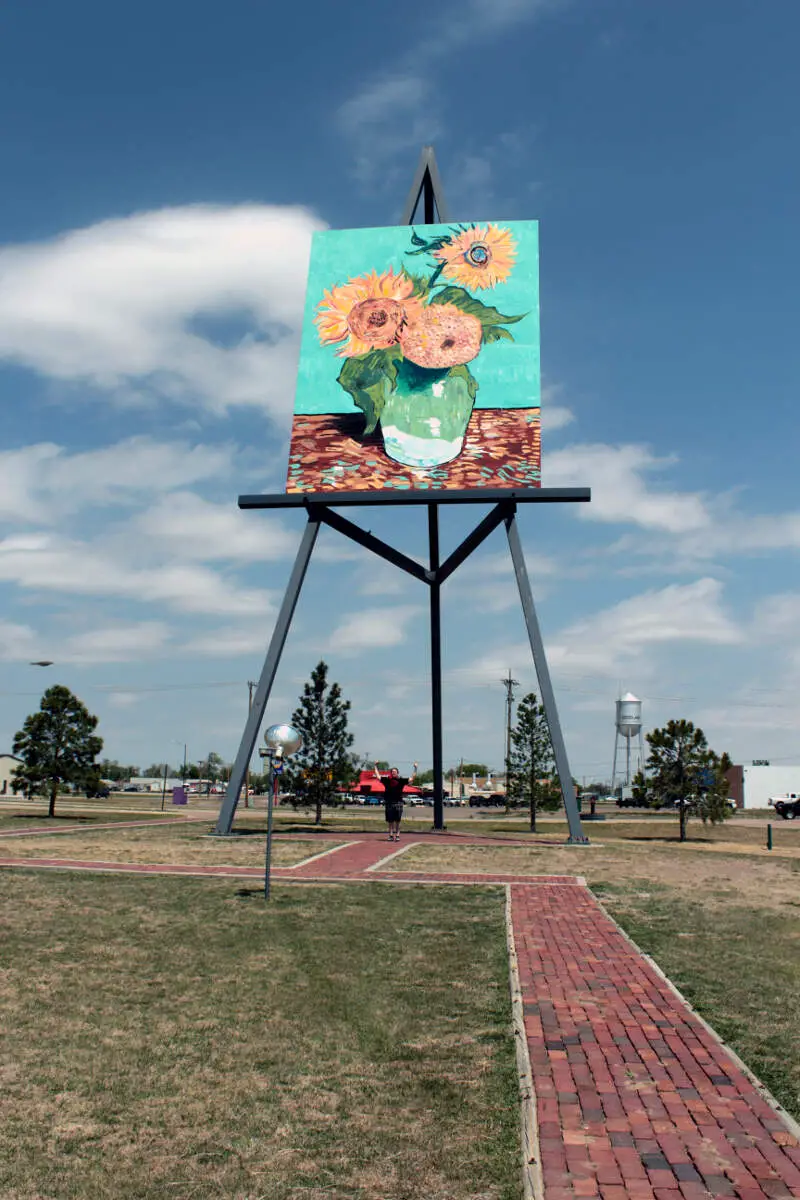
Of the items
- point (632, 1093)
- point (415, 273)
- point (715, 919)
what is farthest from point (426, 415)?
point (632, 1093)

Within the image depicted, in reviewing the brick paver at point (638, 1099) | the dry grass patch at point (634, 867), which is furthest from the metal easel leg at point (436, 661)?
the brick paver at point (638, 1099)

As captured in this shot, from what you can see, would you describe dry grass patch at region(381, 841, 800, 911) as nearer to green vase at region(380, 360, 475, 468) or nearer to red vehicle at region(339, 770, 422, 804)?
green vase at region(380, 360, 475, 468)

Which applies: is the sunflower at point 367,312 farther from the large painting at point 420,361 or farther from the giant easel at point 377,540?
the giant easel at point 377,540

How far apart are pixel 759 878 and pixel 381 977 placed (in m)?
12.5

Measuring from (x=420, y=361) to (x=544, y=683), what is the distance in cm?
1037

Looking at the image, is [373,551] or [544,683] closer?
[544,683]

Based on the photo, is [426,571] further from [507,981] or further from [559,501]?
[507,981]

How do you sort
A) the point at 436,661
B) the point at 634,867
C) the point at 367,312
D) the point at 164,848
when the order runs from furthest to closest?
the point at 436,661 → the point at 367,312 → the point at 164,848 → the point at 634,867

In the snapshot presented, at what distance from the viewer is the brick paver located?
5.05 meters

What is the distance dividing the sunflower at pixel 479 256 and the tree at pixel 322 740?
18745 millimetres

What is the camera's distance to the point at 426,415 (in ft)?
89.3

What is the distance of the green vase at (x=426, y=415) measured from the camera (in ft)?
88.0

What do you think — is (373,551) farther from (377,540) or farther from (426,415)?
(426,415)

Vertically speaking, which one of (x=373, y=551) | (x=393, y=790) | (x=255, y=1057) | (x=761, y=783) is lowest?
(x=255, y=1057)
